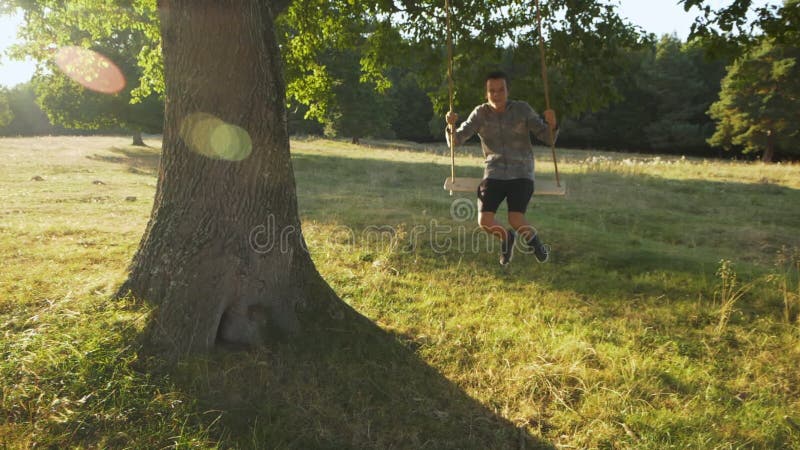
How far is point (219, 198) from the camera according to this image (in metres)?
4.75

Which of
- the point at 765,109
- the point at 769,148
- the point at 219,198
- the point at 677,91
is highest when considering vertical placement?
the point at 677,91

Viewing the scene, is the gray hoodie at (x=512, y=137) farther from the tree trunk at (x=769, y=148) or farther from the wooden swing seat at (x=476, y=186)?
the tree trunk at (x=769, y=148)

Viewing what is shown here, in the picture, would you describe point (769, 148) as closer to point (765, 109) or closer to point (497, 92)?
point (765, 109)

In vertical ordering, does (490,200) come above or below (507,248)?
above

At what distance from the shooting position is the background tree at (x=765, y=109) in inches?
1396

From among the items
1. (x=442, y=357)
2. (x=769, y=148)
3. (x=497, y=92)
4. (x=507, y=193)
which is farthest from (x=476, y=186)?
(x=769, y=148)

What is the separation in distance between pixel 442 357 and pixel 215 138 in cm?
299

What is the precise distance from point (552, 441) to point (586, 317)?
239cm

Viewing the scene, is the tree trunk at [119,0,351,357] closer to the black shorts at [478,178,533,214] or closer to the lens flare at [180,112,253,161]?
the lens flare at [180,112,253,161]

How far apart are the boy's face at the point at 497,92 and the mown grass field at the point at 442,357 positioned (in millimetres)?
2425

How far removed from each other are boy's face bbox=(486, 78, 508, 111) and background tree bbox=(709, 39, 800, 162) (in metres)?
35.5

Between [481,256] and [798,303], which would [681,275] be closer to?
[798,303]

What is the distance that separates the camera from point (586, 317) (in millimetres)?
6039

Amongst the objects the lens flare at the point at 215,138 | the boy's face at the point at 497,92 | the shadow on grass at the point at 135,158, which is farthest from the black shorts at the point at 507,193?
the shadow on grass at the point at 135,158
